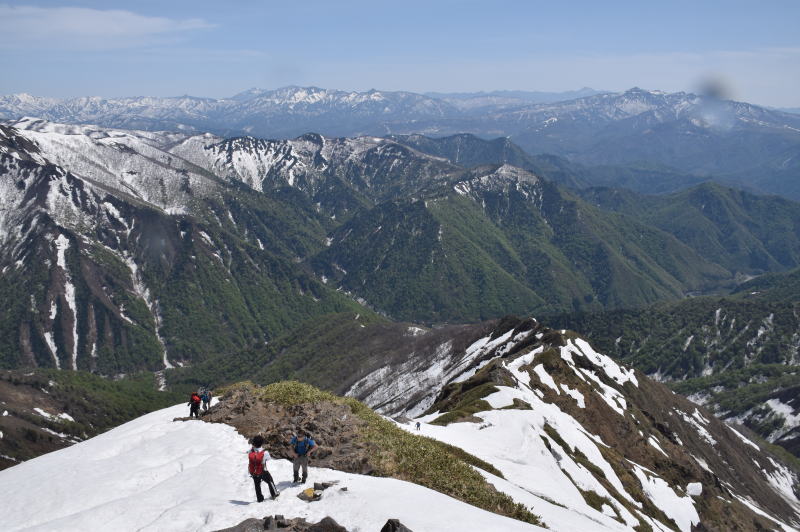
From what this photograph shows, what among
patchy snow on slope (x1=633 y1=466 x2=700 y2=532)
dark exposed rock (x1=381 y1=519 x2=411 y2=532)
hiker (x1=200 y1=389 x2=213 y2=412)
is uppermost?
dark exposed rock (x1=381 y1=519 x2=411 y2=532)

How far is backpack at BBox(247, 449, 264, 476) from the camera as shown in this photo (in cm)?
2820

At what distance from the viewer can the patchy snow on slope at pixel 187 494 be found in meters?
27.0

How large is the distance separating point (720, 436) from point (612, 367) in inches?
1984

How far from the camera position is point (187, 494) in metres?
30.3

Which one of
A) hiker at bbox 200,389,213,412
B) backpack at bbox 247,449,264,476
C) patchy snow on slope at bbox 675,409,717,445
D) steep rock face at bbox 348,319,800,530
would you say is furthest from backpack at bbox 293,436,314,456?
patchy snow on slope at bbox 675,409,717,445

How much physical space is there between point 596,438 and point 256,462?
93.6m

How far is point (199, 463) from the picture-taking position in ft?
116

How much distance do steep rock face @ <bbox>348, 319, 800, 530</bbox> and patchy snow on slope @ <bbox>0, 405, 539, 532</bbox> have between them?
1602 centimetres

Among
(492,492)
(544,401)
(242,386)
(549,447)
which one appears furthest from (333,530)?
(544,401)

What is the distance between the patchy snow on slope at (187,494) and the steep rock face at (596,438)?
1602 cm

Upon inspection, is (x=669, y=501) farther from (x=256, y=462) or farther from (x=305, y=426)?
(x=256, y=462)

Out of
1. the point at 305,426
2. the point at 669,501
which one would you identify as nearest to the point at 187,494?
the point at 305,426

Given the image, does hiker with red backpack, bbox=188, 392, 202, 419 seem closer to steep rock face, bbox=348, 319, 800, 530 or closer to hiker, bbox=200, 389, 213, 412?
hiker, bbox=200, 389, 213, 412

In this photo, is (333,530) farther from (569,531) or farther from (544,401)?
(544,401)
